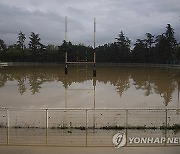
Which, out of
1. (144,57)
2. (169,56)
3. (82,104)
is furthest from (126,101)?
(144,57)

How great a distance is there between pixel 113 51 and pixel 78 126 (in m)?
47.8

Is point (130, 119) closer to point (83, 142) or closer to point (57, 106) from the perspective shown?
point (83, 142)

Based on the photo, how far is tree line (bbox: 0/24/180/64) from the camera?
158ft

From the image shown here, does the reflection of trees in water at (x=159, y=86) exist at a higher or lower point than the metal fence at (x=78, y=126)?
higher

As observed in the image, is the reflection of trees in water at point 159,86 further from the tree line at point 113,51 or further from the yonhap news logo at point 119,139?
the tree line at point 113,51

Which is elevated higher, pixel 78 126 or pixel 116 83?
pixel 116 83

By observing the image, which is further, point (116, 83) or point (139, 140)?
point (116, 83)

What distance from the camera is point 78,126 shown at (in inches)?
306

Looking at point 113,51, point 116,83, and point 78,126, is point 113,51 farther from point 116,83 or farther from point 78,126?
point 78,126

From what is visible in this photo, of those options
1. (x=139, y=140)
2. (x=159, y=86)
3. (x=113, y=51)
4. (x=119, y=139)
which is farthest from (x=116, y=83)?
(x=113, y=51)

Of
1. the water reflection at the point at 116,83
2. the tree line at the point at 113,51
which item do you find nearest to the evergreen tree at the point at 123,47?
the tree line at the point at 113,51

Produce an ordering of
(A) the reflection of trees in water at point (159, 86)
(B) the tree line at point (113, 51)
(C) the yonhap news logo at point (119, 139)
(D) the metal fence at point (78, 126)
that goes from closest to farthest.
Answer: (C) the yonhap news logo at point (119, 139) → (D) the metal fence at point (78, 126) → (A) the reflection of trees in water at point (159, 86) → (B) the tree line at point (113, 51)

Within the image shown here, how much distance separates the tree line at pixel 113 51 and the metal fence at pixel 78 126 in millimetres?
40468

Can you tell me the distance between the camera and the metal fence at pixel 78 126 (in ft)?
22.0
